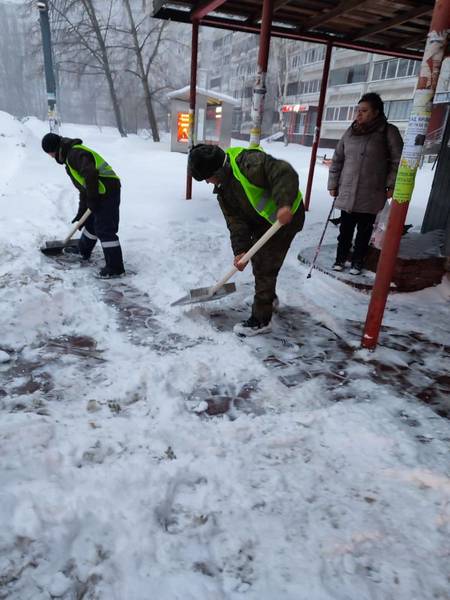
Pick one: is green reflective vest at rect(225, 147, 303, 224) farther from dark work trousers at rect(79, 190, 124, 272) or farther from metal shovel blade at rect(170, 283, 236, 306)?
dark work trousers at rect(79, 190, 124, 272)

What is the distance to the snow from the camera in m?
1.49

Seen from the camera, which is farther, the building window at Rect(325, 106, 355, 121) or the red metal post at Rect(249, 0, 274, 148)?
Answer: the building window at Rect(325, 106, 355, 121)

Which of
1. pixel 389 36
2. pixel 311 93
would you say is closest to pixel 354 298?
pixel 389 36

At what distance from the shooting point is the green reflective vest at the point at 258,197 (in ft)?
9.52

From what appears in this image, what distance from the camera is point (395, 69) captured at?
2611cm

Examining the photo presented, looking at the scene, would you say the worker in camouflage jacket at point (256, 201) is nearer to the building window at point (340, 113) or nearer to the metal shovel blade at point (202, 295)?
the metal shovel blade at point (202, 295)

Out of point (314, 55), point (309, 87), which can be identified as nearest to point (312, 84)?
point (309, 87)

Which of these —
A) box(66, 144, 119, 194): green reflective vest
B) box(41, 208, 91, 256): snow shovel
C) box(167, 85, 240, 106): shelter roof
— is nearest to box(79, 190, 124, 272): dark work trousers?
box(66, 144, 119, 194): green reflective vest

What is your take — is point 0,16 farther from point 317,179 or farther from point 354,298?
point 354,298

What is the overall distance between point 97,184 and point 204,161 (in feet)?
5.64

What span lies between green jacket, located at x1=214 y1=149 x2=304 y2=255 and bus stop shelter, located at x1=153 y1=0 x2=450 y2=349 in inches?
27.6

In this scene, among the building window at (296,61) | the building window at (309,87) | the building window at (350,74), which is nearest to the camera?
the building window at (350,74)

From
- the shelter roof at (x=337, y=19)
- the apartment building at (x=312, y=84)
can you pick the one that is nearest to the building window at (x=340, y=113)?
the apartment building at (x=312, y=84)

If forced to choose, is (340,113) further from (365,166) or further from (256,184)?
(256,184)
